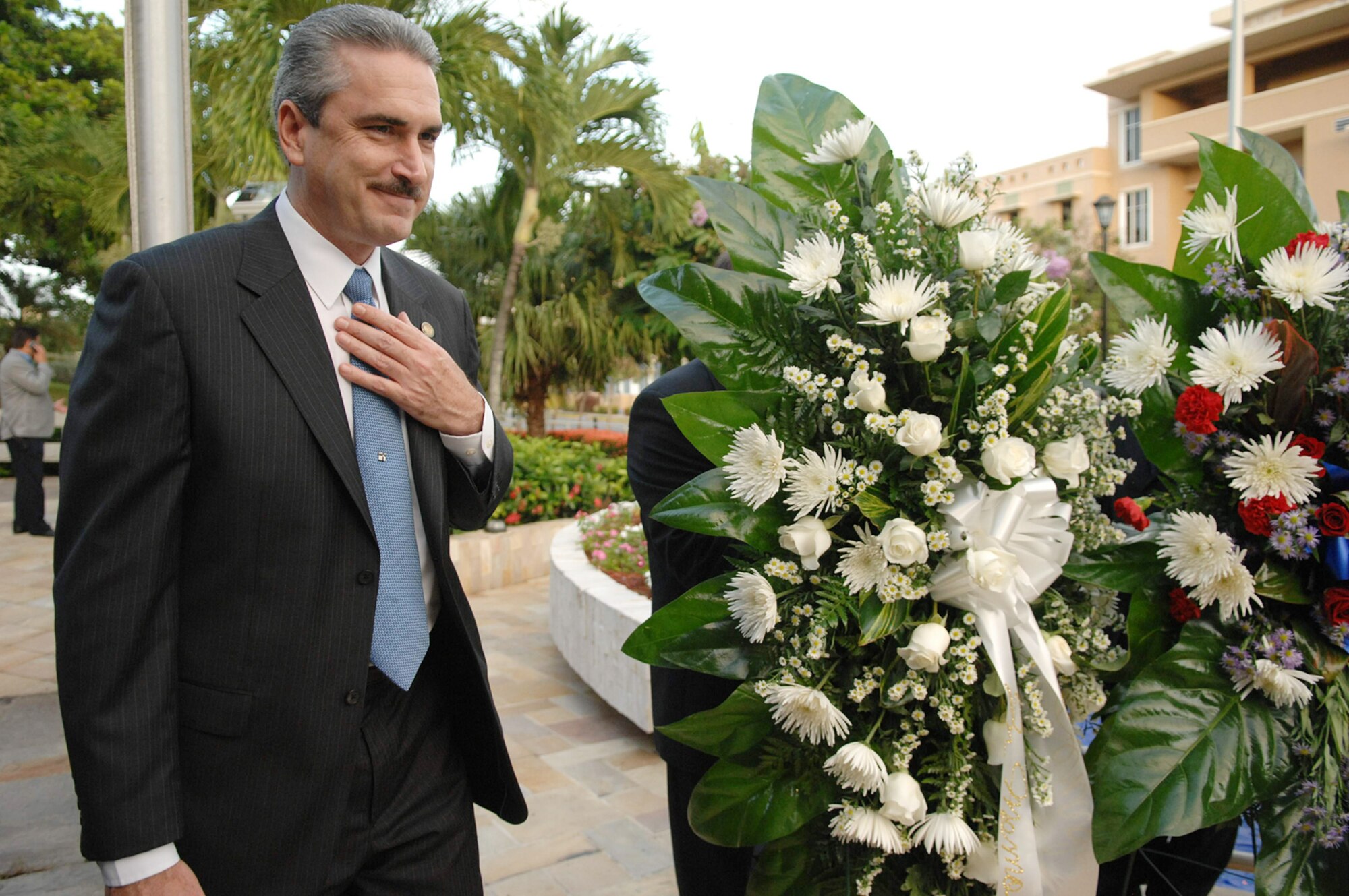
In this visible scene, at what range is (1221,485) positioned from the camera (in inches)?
62.7

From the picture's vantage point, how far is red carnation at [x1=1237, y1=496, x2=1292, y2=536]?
1.45 metres

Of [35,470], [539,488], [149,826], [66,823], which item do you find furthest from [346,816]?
[35,470]

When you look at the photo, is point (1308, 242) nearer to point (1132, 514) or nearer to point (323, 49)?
point (1132, 514)

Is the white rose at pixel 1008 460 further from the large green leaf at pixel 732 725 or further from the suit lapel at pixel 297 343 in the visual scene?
the suit lapel at pixel 297 343

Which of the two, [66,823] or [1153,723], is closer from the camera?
[1153,723]

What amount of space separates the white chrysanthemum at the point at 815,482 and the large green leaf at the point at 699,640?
21 centimetres

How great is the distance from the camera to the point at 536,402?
550 inches

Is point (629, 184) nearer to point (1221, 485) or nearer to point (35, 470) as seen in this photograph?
point (35, 470)

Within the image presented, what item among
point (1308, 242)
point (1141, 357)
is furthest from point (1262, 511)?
point (1308, 242)

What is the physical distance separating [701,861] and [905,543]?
109cm

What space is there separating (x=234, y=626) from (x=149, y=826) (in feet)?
0.95

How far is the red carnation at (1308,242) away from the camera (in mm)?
1513

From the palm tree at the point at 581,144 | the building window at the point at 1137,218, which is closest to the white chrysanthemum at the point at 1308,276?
the palm tree at the point at 581,144

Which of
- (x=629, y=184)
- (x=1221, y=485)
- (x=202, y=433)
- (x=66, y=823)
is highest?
(x=629, y=184)
